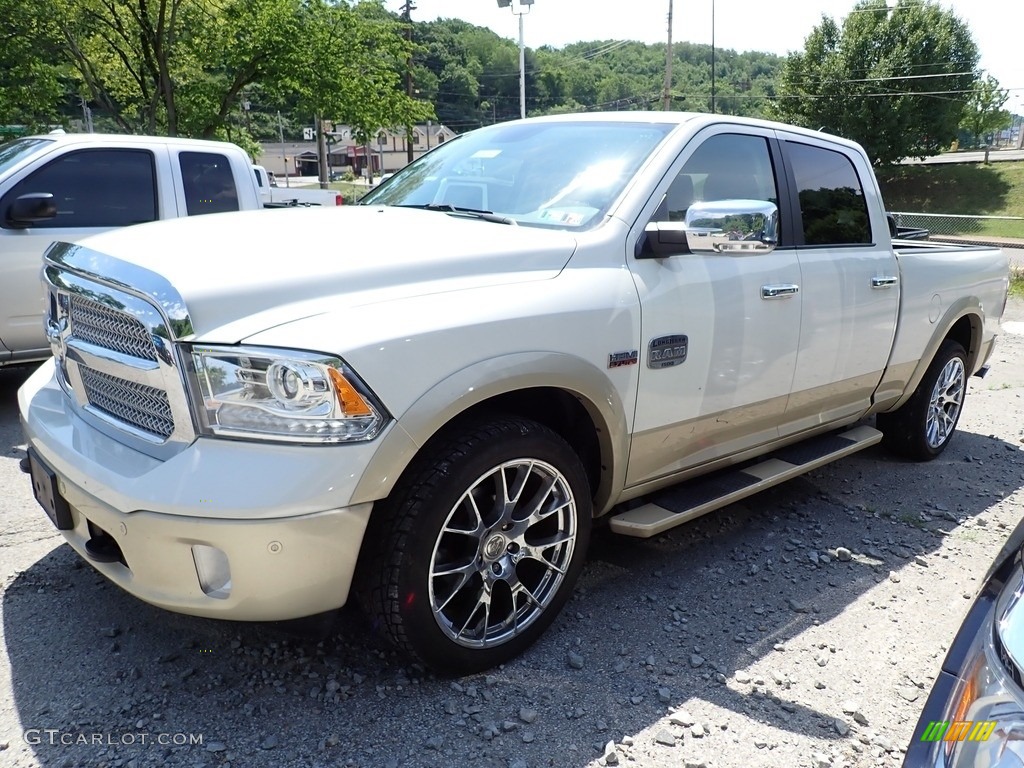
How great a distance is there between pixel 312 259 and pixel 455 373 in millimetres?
573

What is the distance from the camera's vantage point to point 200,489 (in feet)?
6.89

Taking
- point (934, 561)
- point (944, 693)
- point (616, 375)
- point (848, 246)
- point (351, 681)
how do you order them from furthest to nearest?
point (848, 246) → point (934, 561) → point (616, 375) → point (351, 681) → point (944, 693)

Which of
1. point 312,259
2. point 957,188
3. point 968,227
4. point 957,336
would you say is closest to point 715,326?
point 312,259

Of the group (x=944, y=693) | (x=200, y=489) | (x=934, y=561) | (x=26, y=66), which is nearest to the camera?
(x=944, y=693)

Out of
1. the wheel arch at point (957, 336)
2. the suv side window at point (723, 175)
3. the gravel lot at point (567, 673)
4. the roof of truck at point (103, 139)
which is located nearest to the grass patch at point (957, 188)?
the wheel arch at point (957, 336)

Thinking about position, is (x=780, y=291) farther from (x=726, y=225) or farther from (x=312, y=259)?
(x=312, y=259)

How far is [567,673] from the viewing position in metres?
2.72

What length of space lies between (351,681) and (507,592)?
1.93 ft

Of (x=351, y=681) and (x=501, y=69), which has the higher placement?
(x=501, y=69)

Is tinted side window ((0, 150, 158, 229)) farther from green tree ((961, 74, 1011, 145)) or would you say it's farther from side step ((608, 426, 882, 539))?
green tree ((961, 74, 1011, 145))

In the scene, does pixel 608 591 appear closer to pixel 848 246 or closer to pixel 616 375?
pixel 616 375

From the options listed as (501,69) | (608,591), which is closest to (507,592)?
(608,591)

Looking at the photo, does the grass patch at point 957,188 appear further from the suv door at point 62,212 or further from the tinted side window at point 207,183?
the suv door at point 62,212

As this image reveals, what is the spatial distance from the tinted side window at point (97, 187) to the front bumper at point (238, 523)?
4187 millimetres
